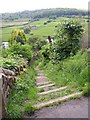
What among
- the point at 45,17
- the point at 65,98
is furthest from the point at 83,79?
the point at 45,17

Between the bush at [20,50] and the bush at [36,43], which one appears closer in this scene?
the bush at [20,50]

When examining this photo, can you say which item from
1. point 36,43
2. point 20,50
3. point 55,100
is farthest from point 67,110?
point 36,43

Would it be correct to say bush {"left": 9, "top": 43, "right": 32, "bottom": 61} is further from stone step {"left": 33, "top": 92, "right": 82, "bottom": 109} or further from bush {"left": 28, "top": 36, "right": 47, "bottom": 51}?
bush {"left": 28, "top": 36, "right": 47, "bottom": 51}

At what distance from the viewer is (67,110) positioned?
5.63 metres

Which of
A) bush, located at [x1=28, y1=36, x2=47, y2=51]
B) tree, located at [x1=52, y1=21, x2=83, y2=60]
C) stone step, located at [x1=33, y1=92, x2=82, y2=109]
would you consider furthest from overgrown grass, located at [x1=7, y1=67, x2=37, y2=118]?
bush, located at [x1=28, y1=36, x2=47, y2=51]

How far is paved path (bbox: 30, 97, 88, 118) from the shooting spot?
5363 millimetres

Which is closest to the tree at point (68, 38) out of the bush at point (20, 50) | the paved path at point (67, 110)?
the bush at point (20, 50)

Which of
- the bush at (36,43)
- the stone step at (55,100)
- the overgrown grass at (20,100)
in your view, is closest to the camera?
the overgrown grass at (20,100)

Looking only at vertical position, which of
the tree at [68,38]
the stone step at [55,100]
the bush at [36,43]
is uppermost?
the tree at [68,38]

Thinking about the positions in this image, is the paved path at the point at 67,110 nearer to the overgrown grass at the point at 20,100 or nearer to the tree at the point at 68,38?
the overgrown grass at the point at 20,100

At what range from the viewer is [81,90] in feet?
22.4

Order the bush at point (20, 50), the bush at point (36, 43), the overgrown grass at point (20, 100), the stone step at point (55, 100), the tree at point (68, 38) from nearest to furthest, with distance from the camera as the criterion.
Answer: the overgrown grass at point (20, 100) → the stone step at point (55, 100) → the tree at point (68, 38) → the bush at point (20, 50) → the bush at point (36, 43)

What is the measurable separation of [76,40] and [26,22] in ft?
165

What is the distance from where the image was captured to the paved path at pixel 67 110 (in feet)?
17.6
